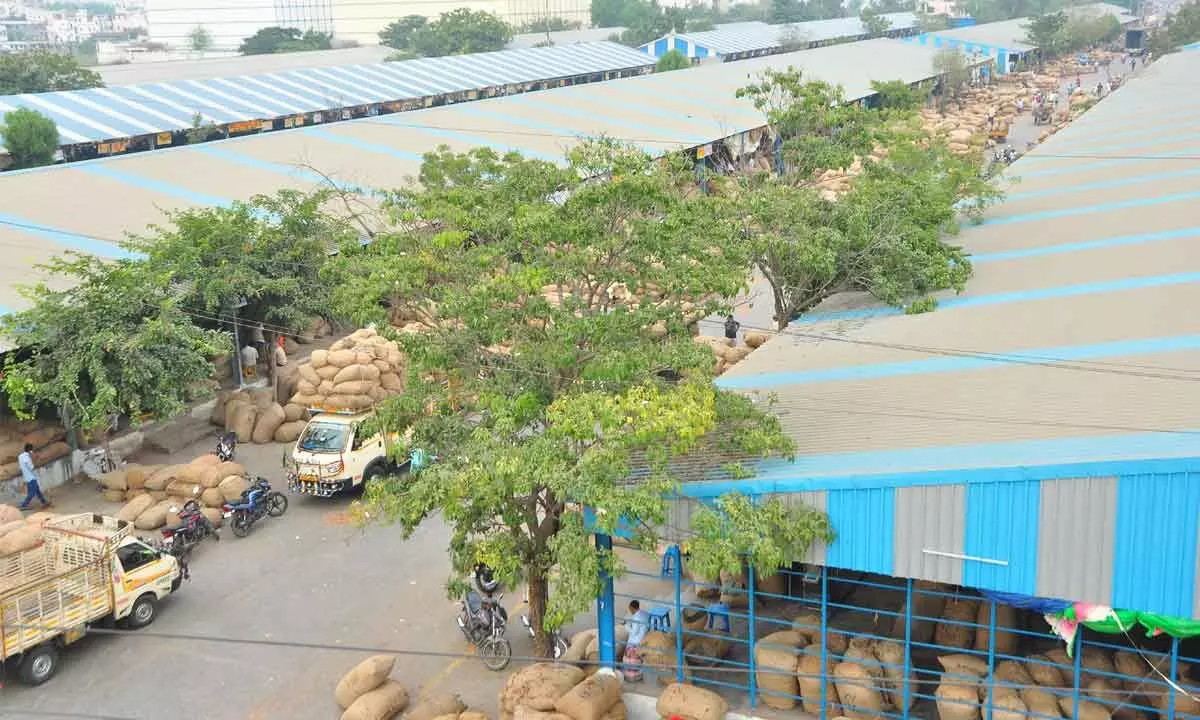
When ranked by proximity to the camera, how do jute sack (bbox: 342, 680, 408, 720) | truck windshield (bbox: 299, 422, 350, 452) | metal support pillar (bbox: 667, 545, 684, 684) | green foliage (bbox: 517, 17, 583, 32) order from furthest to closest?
green foliage (bbox: 517, 17, 583, 32), truck windshield (bbox: 299, 422, 350, 452), jute sack (bbox: 342, 680, 408, 720), metal support pillar (bbox: 667, 545, 684, 684)

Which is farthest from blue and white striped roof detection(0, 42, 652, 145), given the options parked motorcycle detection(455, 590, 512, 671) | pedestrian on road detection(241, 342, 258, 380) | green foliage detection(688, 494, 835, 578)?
green foliage detection(688, 494, 835, 578)

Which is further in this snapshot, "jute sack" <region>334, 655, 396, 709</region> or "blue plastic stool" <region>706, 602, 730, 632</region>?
"blue plastic stool" <region>706, 602, 730, 632</region>

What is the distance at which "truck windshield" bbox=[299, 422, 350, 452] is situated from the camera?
16.8 m

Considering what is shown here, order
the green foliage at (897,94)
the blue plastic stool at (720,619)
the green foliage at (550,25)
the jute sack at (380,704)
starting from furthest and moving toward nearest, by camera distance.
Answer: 1. the green foliage at (550,25)
2. the green foliage at (897,94)
3. the blue plastic stool at (720,619)
4. the jute sack at (380,704)

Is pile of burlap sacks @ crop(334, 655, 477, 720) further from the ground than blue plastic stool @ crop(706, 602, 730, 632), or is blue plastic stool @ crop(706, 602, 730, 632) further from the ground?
blue plastic stool @ crop(706, 602, 730, 632)

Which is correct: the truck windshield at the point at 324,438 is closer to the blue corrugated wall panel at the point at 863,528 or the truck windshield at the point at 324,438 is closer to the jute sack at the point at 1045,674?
the blue corrugated wall panel at the point at 863,528

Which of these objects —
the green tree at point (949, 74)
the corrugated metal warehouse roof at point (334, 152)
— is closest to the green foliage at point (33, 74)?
the corrugated metal warehouse roof at point (334, 152)

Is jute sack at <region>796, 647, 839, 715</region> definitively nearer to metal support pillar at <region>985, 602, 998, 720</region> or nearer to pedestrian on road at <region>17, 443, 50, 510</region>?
metal support pillar at <region>985, 602, 998, 720</region>

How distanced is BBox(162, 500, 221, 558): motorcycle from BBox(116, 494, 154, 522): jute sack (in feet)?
2.15

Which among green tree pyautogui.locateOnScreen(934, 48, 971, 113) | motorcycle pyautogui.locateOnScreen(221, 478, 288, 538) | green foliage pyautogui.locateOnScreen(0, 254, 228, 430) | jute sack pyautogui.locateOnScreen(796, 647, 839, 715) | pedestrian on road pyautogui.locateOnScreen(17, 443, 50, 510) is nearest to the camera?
jute sack pyautogui.locateOnScreen(796, 647, 839, 715)

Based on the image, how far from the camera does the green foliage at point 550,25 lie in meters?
110

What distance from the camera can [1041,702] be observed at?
9547 mm

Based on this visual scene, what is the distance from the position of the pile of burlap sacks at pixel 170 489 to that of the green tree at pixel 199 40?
379ft

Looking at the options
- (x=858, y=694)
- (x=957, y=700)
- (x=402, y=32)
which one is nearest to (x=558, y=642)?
(x=858, y=694)
